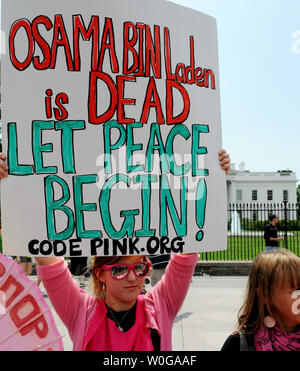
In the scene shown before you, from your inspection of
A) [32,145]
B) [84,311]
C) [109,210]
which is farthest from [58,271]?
[32,145]

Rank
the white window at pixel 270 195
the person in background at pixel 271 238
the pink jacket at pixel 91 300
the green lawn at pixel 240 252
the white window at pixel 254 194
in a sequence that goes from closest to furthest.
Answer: the pink jacket at pixel 91 300
the person in background at pixel 271 238
the green lawn at pixel 240 252
the white window at pixel 270 195
the white window at pixel 254 194

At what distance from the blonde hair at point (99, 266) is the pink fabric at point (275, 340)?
568 millimetres

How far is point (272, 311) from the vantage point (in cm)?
170

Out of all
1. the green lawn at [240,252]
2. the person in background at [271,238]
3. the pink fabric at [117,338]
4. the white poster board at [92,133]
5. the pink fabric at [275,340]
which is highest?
the white poster board at [92,133]

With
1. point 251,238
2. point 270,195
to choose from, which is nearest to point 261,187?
point 270,195

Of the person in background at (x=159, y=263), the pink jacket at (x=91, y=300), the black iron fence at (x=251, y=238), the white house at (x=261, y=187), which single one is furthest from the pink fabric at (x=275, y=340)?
the white house at (x=261, y=187)

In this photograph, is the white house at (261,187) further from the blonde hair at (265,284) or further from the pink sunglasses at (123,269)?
the pink sunglasses at (123,269)

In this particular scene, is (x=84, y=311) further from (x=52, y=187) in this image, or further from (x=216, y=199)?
(x=216, y=199)

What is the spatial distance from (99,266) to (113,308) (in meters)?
0.19

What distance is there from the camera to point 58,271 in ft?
5.51

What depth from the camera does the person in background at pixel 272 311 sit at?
1.64 meters
